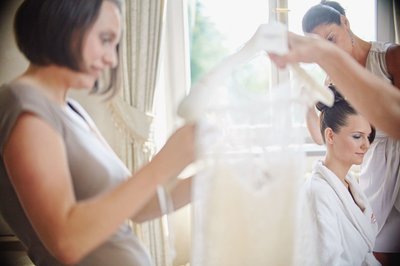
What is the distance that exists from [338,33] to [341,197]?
311mm

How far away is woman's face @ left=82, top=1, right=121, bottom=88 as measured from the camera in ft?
1.94

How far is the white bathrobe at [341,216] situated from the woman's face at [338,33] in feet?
0.74

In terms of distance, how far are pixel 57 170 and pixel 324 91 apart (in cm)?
39

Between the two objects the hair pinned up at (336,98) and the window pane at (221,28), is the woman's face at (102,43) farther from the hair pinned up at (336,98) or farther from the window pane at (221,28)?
the hair pinned up at (336,98)

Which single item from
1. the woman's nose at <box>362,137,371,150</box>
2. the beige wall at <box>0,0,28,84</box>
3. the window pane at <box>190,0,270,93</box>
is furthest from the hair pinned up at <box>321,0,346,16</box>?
the beige wall at <box>0,0,28,84</box>

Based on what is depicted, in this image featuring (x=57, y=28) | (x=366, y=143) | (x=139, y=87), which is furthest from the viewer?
(x=366, y=143)

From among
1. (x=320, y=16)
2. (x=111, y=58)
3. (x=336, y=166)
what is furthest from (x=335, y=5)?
(x=111, y=58)

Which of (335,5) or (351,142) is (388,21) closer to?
(335,5)

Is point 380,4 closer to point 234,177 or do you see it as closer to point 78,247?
point 234,177

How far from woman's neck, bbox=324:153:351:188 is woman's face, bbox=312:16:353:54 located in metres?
0.21

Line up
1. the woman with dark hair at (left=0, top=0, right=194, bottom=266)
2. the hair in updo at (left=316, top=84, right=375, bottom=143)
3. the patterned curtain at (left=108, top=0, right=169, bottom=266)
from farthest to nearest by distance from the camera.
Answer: the hair in updo at (left=316, top=84, right=375, bottom=143) < the patterned curtain at (left=108, top=0, right=169, bottom=266) < the woman with dark hair at (left=0, top=0, right=194, bottom=266)

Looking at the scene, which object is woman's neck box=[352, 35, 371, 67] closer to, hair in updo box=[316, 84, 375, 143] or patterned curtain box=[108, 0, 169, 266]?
hair in updo box=[316, 84, 375, 143]

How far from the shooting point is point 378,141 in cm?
80

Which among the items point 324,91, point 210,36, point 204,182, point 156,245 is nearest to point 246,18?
point 210,36
